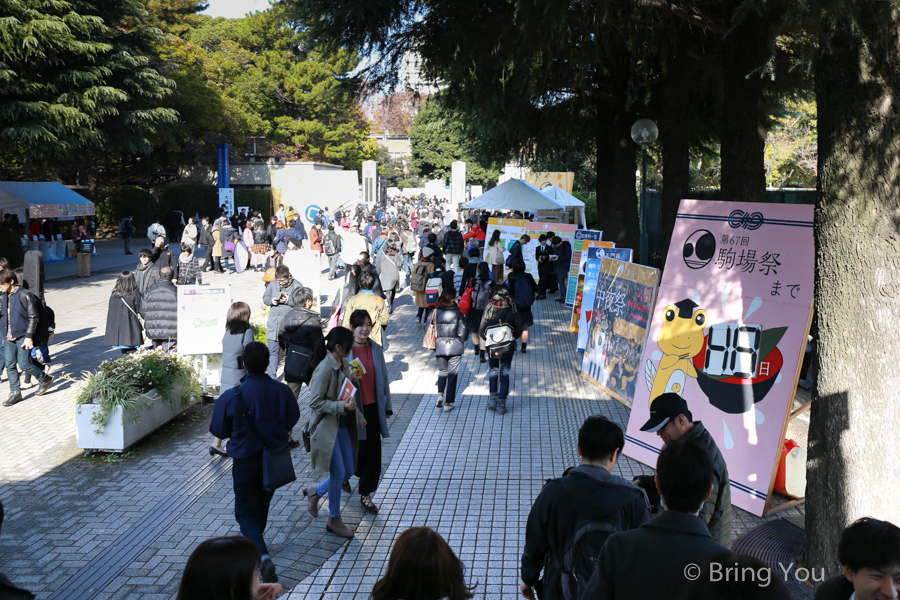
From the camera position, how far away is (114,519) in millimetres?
5945

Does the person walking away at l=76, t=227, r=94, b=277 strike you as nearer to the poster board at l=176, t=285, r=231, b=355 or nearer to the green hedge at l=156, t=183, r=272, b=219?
the poster board at l=176, t=285, r=231, b=355

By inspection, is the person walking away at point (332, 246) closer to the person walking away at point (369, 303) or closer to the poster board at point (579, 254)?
the poster board at point (579, 254)

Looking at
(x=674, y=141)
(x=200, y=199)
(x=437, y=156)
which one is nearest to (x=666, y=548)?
(x=674, y=141)

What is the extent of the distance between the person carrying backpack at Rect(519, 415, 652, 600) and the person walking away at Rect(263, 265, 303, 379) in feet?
15.9

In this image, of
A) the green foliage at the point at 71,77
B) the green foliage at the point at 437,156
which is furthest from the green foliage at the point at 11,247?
the green foliage at the point at 437,156

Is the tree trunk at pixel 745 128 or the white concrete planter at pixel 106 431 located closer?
the white concrete planter at pixel 106 431

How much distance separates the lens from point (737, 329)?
6.08 metres

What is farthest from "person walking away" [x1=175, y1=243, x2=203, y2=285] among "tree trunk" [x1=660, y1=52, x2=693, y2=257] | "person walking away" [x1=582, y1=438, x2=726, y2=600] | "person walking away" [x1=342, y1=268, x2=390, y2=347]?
"person walking away" [x1=582, y1=438, x2=726, y2=600]

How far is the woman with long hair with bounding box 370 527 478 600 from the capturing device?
2.40 m

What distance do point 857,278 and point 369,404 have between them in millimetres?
3749

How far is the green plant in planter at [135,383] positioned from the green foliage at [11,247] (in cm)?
1580

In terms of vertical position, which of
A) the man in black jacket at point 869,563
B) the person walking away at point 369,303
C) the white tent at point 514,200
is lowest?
the man in black jacket at point 869,563

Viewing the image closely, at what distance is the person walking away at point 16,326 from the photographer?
8969mm

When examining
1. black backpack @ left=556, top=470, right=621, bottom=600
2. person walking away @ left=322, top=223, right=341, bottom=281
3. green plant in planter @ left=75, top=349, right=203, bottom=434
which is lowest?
green plant in planter @ left=75, top=349, right=203, bottom=434
